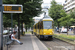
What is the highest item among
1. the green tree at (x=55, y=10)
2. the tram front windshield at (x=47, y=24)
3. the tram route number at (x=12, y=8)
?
the green tree at (x=55, y=10)

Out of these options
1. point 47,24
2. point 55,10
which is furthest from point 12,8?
point 55,10

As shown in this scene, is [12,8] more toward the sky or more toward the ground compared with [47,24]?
more toward the sky

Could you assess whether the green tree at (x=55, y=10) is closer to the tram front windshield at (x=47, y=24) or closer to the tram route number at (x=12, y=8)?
the tram front windshield at (x=47, y=24)

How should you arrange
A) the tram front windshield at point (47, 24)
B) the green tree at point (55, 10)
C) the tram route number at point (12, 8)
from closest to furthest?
1. the tram route number at point (12, 8)
2. the tram front windshield at point (47, 24)
3. the green tree at point (55, 10)

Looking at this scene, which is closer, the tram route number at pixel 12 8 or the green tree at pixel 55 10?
the tram route number at pixel 12 8

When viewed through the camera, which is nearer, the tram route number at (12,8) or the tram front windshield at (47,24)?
the tram route number at (12,8)

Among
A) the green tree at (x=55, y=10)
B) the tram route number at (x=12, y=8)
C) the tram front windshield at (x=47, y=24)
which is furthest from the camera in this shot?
the green tree at (x=55, y=10)

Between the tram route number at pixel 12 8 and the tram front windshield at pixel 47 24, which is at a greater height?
the tram route number at pixel 12 8

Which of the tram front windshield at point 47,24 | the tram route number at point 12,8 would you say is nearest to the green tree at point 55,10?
the tram front windshield at point 47,24

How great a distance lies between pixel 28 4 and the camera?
21594 millimetres

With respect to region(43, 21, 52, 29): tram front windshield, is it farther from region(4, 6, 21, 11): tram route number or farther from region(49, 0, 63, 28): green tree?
region(49, 0, 63, 28): green tree

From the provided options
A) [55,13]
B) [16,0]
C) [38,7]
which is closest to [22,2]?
[16,0]

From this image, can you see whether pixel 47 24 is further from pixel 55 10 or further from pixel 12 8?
pixel 55 10

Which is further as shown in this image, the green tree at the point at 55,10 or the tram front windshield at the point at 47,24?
the green tree at the point at 55,10
